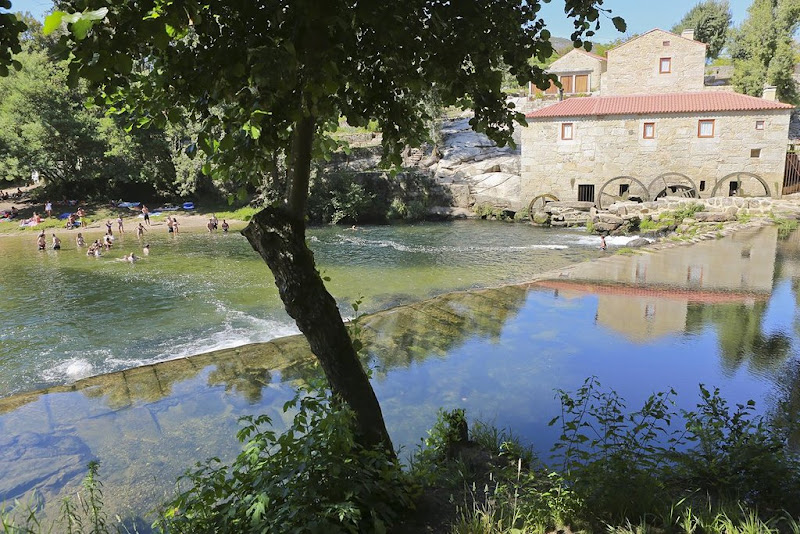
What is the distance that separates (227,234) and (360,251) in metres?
10.3

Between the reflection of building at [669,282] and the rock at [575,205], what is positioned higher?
the rock at [575,205]

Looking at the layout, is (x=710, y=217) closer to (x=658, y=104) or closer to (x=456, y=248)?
(x=658, y=104)

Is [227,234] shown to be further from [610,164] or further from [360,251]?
[610,164]

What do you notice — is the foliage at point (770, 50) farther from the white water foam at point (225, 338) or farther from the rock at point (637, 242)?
the white water foam at point (225, 338)

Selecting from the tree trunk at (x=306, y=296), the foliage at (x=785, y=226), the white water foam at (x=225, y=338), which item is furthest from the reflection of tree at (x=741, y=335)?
the foliage at (x=785, y=226)

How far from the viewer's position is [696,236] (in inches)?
878

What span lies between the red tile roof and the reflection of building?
471 inches

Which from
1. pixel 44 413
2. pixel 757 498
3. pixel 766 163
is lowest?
pixel 44 413

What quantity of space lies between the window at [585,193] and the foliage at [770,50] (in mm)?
16105

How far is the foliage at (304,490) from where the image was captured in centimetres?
296

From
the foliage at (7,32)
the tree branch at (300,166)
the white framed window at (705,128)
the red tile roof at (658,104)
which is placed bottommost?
the tree branch at (300,166)

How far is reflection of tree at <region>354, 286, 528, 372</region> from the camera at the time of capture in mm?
10430

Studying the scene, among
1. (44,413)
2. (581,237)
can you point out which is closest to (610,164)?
(581,237)

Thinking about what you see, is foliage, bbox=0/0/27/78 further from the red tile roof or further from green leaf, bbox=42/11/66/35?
the red tile roof
